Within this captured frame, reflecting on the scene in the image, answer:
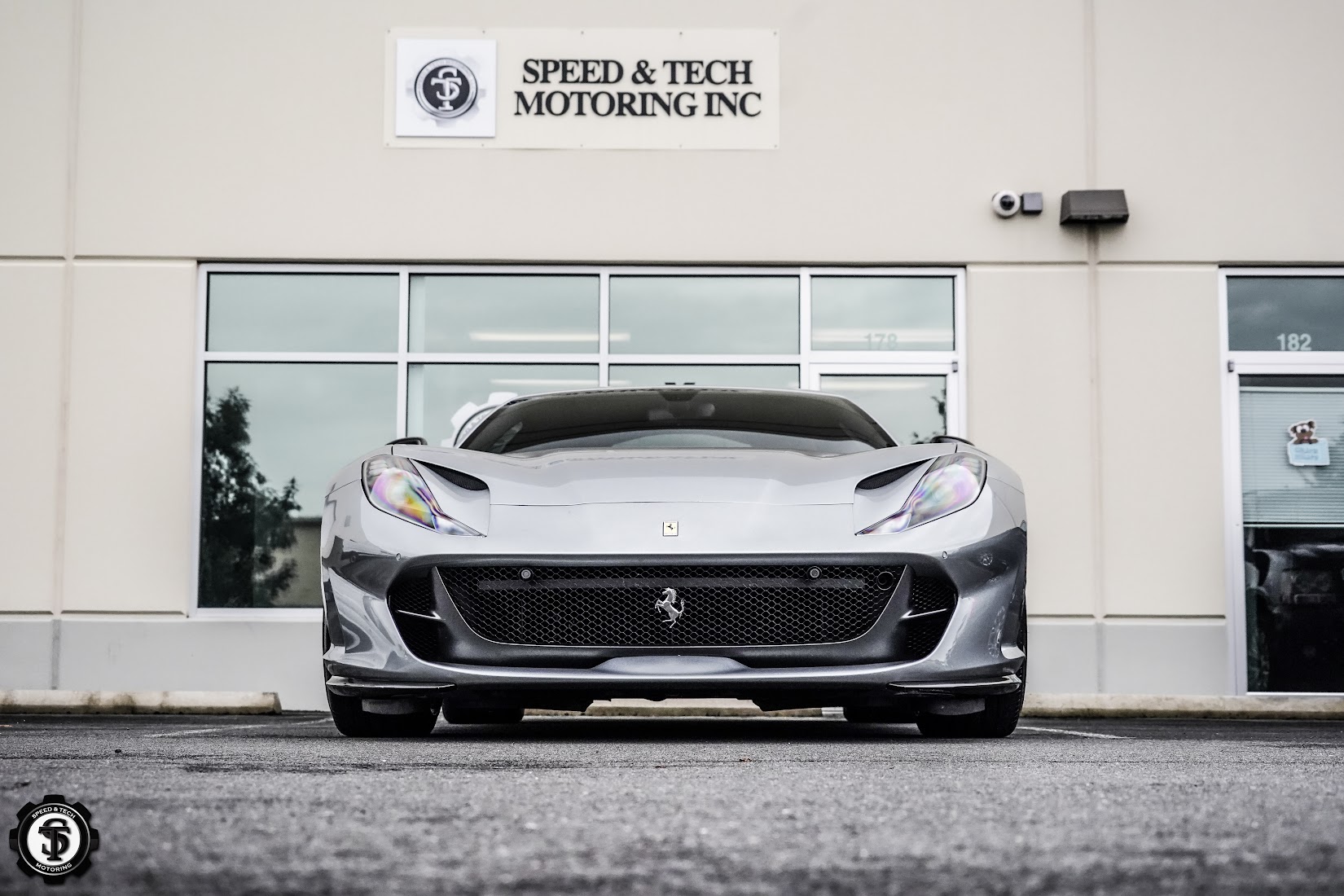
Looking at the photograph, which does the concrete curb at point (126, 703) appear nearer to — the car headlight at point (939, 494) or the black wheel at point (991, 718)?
the black wheel at point (991, 718)

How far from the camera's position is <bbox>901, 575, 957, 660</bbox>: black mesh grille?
4.43 metres

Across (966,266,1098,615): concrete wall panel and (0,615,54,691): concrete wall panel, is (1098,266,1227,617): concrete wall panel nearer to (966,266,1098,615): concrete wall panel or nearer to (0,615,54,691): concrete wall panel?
(966,266,1098,615): concrete wall panel

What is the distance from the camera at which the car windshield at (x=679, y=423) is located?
534 cm

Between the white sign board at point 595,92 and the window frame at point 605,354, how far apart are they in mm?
818

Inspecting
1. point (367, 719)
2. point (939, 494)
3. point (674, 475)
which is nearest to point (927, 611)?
point (939, 494)

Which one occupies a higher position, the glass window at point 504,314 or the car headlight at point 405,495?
the glass window at point 504,314

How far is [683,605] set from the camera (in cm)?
438

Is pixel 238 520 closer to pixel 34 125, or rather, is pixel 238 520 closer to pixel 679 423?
pixel 34 125

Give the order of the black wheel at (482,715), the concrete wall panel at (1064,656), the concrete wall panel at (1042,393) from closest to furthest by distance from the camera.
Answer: the black wheel at (482,715) → the concrete wall panel at (1064,656) → the concrete wall panel at (1042,393)

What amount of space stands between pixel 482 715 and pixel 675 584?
54.2 inches

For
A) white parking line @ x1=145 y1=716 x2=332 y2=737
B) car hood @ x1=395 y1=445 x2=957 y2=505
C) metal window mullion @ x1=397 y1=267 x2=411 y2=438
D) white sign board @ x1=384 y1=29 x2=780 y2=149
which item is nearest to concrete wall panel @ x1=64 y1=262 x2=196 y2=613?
metal window mullion @ x1=397 y1=267 x2=411 y2=438

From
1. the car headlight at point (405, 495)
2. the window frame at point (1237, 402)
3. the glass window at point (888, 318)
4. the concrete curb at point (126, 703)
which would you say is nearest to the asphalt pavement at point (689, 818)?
the car headlight at point (405, 495)

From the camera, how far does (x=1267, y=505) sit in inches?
395

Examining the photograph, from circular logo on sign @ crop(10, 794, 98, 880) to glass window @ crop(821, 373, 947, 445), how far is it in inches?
326
